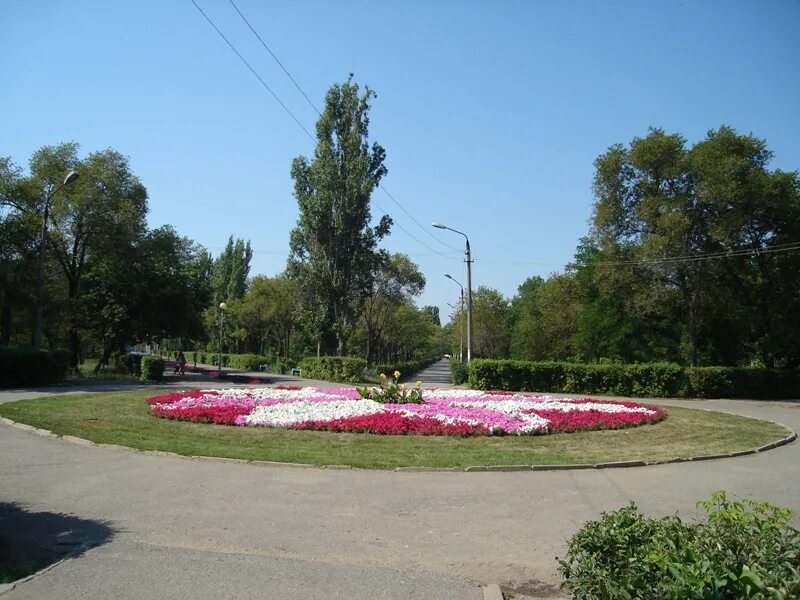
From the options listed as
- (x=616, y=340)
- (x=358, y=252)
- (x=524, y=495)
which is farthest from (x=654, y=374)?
(x=524, y=495)

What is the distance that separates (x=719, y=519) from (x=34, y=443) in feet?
38.9

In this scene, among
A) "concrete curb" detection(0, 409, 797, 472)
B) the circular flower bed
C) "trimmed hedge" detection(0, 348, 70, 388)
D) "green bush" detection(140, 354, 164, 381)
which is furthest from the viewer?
"green bush" detection(140, 354, 164, 381)

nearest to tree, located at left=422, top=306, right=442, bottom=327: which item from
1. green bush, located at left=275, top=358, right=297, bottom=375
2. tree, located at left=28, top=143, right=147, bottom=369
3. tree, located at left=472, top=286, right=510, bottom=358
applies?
tree, located at left=472, top=286, right=510, bottom=358

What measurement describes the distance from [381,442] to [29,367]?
20.2 meters

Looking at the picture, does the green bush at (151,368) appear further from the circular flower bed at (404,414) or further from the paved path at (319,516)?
the paved path at (319,516)

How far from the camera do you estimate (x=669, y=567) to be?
317 centimetres

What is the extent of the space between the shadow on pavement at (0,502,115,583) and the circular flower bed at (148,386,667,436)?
25.8 ft

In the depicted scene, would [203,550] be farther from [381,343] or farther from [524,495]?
[381,343]

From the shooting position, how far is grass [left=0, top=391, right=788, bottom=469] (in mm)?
10617

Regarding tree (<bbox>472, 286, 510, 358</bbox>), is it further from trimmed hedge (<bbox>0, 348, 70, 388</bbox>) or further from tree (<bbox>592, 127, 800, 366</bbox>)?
trimmed hedge (<bbox>0, 348, 70, 388</bbox>)

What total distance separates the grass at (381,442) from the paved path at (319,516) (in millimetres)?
791

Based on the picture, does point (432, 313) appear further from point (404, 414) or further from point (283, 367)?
point (404, 414)

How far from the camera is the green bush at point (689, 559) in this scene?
3.02m

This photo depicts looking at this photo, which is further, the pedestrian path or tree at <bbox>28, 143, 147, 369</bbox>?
the pedestrian path
